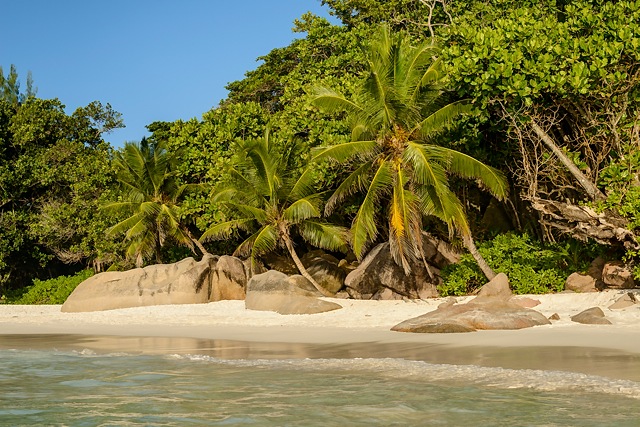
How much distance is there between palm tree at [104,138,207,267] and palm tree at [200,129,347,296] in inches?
175

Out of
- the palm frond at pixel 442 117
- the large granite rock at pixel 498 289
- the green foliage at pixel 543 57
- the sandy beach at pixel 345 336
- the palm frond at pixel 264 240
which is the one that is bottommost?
the sandy beach at pixel 345 336

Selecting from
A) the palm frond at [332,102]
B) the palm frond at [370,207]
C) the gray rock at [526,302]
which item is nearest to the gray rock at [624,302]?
the gray rock at [526,302]

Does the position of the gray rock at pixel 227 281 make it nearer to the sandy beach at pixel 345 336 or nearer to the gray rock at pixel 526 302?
the sandy beach at pixel 345 336

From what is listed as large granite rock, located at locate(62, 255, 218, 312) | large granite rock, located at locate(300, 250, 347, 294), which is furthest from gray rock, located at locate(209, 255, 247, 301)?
large granite rock, located at locate(300, 250, 347, 294)

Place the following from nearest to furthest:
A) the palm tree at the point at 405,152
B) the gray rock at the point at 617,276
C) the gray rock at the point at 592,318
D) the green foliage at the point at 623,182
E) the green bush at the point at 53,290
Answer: the gray rock at the point at 592,318, the green foliage at the point at 623,182, the gray rock at the point at 617,276, the palm tree at the point at 405,152, the green bush at the point at 53,290

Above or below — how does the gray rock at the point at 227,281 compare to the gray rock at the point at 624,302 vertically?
above

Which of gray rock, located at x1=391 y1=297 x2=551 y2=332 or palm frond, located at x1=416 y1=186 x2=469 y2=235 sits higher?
palm frond, located at x1=416 y1=186 x2=469 y2=235

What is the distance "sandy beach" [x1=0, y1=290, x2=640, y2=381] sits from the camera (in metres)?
10.5

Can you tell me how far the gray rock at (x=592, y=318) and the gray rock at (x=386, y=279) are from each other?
7.62m

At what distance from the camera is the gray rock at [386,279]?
71.7 feet

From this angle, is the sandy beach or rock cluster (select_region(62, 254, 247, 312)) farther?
rock cluster (select_region(62, 254, 247, 312))

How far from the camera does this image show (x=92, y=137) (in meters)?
38.2

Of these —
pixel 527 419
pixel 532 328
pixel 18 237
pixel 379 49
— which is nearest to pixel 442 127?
pixel 379 49

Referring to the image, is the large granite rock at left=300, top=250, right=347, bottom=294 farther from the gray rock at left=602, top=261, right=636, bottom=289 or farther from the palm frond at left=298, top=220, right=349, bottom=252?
the gray rock at left=602, top=261, right=636, bottom=289
